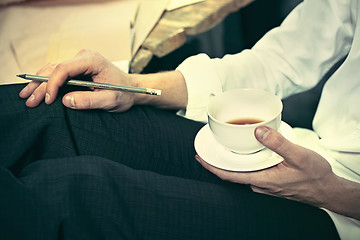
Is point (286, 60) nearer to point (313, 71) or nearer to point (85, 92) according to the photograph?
point (313, 71)

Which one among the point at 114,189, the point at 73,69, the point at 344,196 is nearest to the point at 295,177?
the point at 344,196

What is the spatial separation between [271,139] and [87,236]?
10.1 inches

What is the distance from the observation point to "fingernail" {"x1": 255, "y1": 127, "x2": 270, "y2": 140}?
0.49 m

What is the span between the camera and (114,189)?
0.46 metres

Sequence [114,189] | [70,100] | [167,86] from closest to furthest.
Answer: [114,189] → [70,100] → [167,86]

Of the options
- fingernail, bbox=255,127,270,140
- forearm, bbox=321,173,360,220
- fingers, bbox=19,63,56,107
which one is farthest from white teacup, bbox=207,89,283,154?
fingers, bbox=19,63,56,107

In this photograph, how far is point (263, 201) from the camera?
0.53 meters

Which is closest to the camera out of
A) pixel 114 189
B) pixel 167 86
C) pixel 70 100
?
pixel 114 189

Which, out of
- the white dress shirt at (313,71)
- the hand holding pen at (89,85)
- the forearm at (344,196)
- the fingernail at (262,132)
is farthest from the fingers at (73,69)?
the forearm at (344,196)

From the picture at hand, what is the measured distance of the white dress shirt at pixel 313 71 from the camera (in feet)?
2.05

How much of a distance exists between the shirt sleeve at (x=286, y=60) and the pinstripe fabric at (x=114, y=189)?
13 cm

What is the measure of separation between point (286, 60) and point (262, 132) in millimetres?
292

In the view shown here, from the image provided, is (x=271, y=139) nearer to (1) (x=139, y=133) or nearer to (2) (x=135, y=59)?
(1) (x=139, y=133)

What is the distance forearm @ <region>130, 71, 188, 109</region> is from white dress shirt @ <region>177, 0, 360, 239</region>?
1 centimetres
